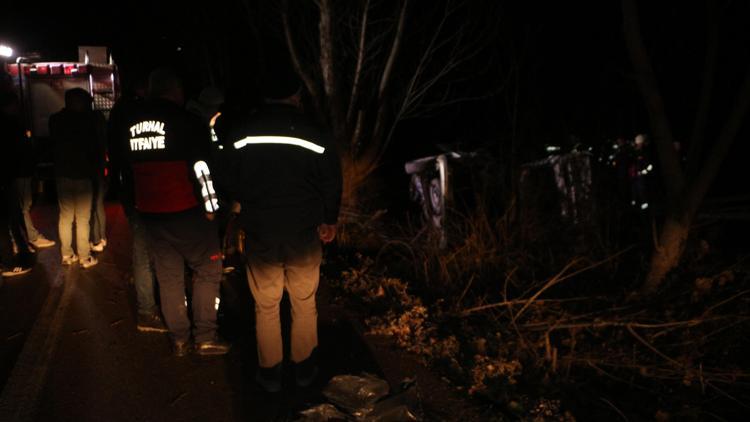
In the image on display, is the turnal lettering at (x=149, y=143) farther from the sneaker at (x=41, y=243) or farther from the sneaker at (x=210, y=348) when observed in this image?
the sneaker at (x=41, y=243)

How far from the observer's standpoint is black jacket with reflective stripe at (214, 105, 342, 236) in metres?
3.69

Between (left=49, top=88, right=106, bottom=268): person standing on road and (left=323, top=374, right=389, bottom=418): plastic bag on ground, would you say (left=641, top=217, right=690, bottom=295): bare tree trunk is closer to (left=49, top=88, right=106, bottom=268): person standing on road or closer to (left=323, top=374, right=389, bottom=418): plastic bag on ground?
(left=323, top=374, right=389, bottom=418): plastic bag on ground

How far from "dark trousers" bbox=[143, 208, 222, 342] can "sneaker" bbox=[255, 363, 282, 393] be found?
2.49 feet

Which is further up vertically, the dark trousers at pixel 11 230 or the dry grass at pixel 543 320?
the dark trousers at pixel 11 230

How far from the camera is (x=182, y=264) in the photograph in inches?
182

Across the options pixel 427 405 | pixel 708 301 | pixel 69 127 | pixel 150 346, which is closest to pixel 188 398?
pixel 150 346

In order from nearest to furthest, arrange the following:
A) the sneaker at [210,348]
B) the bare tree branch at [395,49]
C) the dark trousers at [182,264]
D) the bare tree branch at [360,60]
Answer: the dark trousers at [182,264]
the sneaker at [210,348]
the bare tree branch at [360,60]
the bare tree branch at [395,49]

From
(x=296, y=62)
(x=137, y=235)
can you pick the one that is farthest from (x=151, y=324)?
(x=296, y=62)

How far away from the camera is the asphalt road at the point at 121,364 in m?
3.92

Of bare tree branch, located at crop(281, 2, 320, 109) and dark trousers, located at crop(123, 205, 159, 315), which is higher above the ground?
bare tree branch, located at crop(281, 2, 320, 109)

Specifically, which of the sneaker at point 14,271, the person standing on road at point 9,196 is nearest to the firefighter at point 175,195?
the person standing on road at point 9,196

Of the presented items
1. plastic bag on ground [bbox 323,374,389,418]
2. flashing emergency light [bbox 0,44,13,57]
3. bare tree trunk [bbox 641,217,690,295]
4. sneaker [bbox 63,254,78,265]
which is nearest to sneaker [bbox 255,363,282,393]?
plastic bag on ground [bbox 323,374,389,418]

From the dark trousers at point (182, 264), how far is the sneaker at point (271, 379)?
2.49 ft

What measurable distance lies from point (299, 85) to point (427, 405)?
2.10m
